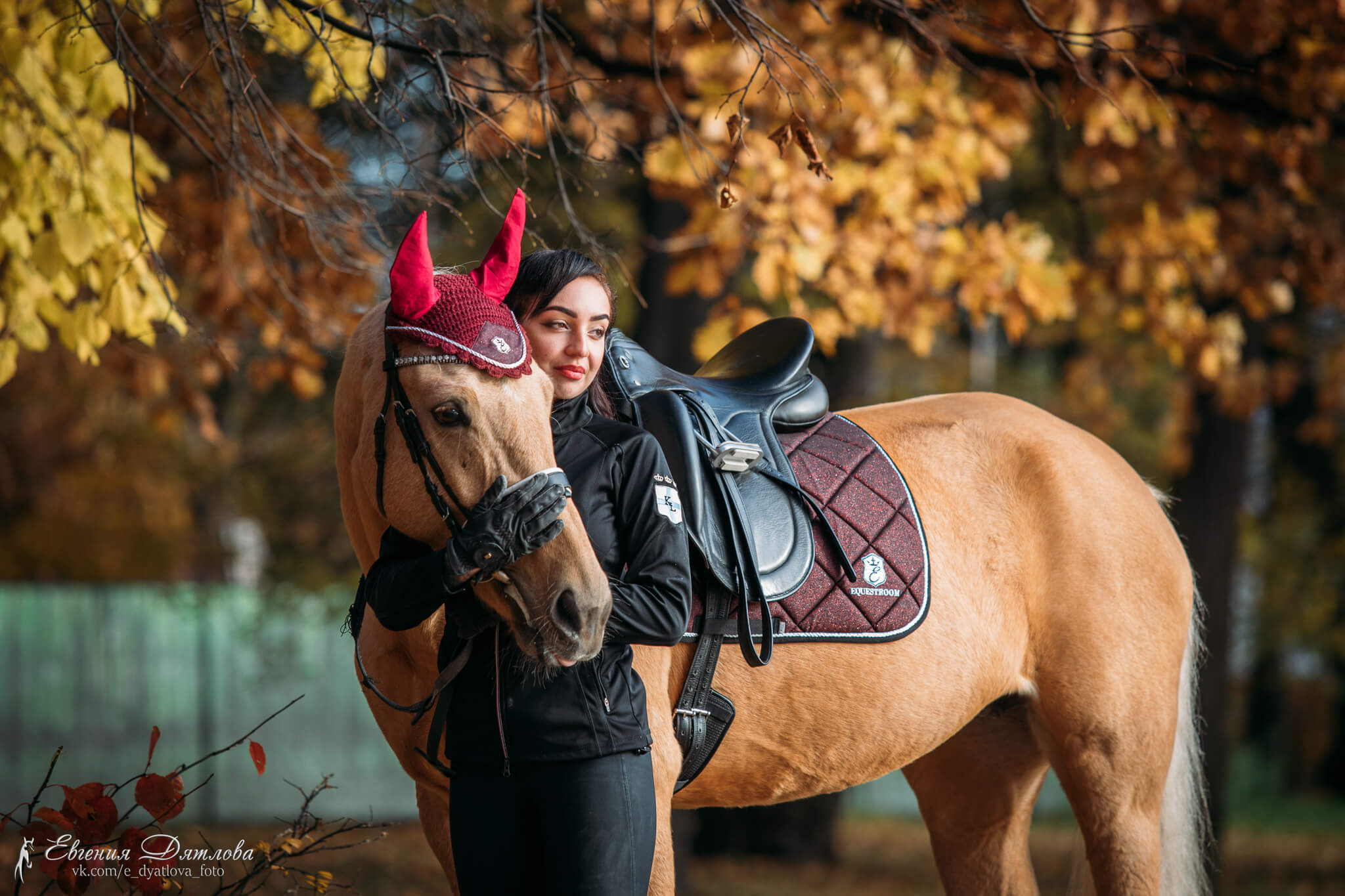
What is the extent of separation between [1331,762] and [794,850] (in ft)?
29.2

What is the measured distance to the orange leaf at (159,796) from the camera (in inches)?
87.1

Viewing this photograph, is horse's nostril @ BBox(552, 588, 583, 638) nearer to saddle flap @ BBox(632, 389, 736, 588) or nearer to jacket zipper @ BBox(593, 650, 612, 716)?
jacket zipper @ BBox(593, 650, 612, 716)

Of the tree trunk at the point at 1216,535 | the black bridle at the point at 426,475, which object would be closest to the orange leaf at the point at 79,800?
the black bridle at the point at 426,475

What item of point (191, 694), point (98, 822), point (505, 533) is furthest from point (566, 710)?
point (191, 694)

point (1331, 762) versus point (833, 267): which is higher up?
point (833, 267)

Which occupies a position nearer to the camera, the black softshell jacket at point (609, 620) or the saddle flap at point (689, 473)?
the black softshell jacket at point (609, 620)

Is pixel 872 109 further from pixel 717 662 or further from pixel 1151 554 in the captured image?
pixel 717 662

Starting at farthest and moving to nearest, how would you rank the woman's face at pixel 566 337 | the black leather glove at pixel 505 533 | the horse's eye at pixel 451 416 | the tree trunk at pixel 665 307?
the tree trunk at pixel 665 307, the woman's face at pixel 566 337, the horse's eye at pixel 451 416, the black leather glove at pixel 505 533

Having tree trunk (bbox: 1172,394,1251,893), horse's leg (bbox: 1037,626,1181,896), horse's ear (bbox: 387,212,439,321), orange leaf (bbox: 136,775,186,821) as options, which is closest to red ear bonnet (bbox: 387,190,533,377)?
horse's ear (bbox: 387,212,439,321)

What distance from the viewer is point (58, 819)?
217 cm

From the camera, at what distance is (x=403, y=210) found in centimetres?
428

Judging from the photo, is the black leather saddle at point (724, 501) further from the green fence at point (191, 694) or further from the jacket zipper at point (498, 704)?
the green fence at point (191, 694)

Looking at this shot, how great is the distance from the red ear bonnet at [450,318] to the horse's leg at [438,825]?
1004mm

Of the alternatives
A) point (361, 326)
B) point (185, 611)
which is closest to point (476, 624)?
point (361, 326)
